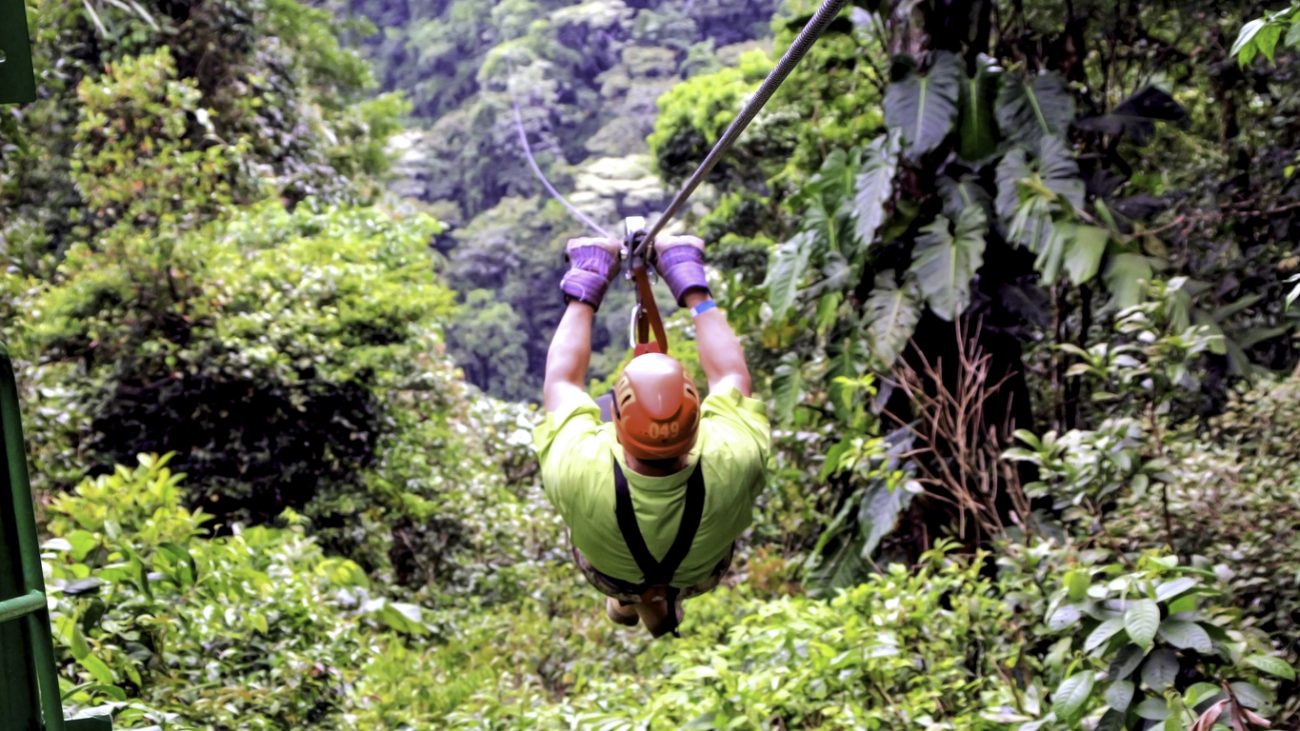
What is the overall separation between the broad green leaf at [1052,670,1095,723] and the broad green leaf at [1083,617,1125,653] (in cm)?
7

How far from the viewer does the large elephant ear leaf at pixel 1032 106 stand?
4.96 m

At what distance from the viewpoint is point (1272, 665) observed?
221 cm

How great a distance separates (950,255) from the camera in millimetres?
4785

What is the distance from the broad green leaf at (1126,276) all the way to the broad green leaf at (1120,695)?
235cm

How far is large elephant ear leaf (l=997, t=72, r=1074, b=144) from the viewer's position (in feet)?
16.3

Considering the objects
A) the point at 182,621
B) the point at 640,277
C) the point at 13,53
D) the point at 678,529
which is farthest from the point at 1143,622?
the point at 182,621

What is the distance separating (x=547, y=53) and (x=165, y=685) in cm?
3101

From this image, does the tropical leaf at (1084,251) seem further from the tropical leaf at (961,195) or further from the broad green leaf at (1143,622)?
the broad green leaf at (1143,622)

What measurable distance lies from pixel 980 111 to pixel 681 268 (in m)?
2.88

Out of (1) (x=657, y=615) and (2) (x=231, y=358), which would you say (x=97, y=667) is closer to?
(1) (x=657, y=615)

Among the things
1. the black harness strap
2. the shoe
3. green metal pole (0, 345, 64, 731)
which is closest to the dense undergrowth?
the shoe

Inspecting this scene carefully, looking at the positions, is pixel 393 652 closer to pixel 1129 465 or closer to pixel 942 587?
pixel 942 587

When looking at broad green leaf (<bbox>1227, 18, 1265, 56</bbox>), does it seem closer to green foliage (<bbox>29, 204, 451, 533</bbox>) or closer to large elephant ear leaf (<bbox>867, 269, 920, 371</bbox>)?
large elephant ear leaf (<bbox>867, 269, 920, 371</bbox>)

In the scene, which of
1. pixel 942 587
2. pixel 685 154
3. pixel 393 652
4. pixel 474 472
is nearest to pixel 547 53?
pixel 685 154
